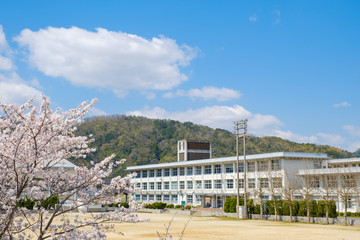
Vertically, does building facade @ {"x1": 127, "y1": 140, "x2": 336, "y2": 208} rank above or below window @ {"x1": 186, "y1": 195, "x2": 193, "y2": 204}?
above

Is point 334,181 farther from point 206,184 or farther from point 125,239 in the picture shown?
point 125,239

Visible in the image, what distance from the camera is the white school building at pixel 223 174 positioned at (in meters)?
58.6

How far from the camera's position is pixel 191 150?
288 ft

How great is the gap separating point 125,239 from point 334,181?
34.7 m

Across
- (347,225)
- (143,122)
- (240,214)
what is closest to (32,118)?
(347,225)

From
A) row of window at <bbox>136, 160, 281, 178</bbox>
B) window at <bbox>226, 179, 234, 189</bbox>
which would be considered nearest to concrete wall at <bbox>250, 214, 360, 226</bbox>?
row of window at <bbox>136, 160, 281, 178</bbox>

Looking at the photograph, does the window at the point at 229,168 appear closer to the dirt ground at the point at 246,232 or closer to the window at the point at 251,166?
the window at the point at 251,166

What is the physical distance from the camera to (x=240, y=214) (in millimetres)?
47562

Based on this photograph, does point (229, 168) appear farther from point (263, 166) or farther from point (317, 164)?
point (317, 164)

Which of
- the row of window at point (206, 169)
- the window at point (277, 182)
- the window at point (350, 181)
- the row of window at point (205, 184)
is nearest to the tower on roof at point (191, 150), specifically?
the row of window at point (206, 169)

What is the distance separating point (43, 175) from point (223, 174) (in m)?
Result: 64.4

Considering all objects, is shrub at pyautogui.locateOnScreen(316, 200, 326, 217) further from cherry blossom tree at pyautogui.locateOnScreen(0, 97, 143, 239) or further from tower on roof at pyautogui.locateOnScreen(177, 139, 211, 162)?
tower on roof at pyautogui.locateOnScreen(177, 139, 211, 162)

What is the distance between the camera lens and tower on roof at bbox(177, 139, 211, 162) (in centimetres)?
8706

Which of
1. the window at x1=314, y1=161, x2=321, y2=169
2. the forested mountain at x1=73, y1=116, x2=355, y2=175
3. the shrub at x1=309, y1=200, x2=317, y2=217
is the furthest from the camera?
the forested mountain at x1=73, y1=116, x2=355, y2=175
